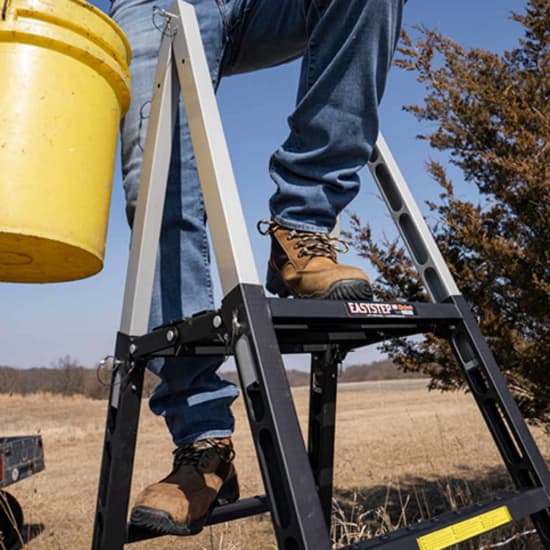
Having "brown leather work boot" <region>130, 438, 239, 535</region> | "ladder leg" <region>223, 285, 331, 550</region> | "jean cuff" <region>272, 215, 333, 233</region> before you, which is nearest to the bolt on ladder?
"ladder leg" <region>223, 285, 331, 550</region>

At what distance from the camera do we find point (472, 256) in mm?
3102

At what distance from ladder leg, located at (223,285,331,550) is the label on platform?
228 millimetres

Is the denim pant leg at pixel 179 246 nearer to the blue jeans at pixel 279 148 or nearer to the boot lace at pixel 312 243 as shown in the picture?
the blue jeans at pixel 279 148

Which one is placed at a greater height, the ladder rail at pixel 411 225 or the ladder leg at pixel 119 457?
the ladder rail at pixel 411 225

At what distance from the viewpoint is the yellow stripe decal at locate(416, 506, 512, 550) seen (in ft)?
3.24

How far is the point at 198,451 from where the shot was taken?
55.2 inches

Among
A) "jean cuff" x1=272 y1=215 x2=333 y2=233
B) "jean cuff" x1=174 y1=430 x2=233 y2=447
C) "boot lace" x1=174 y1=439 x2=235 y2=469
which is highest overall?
"jean cuff" x1=272 y1=215 x2=333 y2=233

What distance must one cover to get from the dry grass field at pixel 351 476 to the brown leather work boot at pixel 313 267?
1.38 m

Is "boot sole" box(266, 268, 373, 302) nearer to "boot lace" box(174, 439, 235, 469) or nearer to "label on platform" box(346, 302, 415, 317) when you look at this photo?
"label on platform" box(346, 302, 415, 317)

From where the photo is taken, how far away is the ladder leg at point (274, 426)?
0.85 m

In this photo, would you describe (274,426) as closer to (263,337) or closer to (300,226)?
(263,337)

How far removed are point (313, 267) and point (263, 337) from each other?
1.10 ft

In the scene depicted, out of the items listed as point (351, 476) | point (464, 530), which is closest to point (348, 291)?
point (464, 530)

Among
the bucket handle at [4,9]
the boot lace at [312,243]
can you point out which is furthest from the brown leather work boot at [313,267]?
the bucket handle at [4,9]
